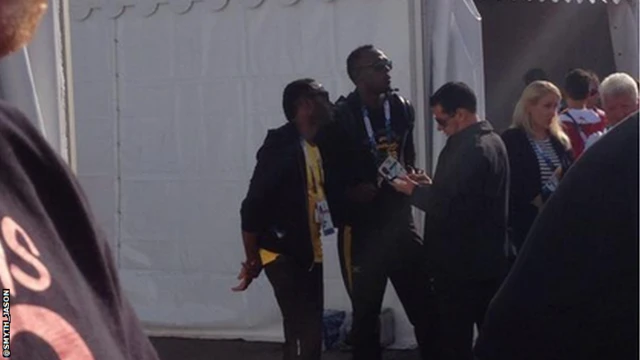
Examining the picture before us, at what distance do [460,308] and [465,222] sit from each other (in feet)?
1.38

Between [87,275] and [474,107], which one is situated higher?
[474,107]

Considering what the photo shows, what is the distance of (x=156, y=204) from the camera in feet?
22.6

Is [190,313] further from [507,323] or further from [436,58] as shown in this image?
[507,323]

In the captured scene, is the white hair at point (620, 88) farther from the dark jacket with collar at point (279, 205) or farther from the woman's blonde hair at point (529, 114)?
the dark jacket with collar at point (279, 205)

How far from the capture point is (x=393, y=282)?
228 inches

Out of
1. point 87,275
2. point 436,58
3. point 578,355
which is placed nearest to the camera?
point 87,275

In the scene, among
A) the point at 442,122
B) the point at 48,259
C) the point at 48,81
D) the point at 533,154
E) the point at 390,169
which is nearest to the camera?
the point at 48,259

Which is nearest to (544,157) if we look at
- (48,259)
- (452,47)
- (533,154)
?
(533,154)

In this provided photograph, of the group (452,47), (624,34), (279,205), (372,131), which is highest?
(624,34)

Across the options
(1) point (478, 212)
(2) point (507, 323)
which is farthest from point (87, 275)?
(1) point (478, 212)

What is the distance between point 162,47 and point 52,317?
221 inches

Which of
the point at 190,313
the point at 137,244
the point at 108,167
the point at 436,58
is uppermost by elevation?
the point at 436,58

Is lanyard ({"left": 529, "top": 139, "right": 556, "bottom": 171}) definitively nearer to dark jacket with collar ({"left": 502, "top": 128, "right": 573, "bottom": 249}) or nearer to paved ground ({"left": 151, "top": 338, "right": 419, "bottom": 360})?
dark jacket with collar ({"left": 502, "top": 128, "right": 573, "bottom": 249})

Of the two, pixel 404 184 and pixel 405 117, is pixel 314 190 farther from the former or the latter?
pixel 405 117
